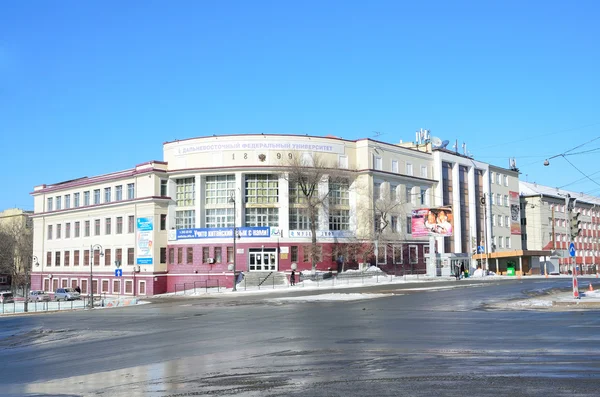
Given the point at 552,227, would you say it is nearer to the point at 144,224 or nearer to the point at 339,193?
the point at 339,193

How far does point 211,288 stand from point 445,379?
51.7m

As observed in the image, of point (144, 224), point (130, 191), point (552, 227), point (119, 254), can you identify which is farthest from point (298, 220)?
point (552, 227)

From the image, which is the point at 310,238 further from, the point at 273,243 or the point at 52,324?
the point at 52,324

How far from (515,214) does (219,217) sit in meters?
50.8

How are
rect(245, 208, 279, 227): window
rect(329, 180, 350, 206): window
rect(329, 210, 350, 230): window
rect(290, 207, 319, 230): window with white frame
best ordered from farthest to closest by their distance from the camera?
rect(329, 180, 350, 206): window, rect(329, 210, 350, 230): window, rect(290, 207, 319, 230): window with white frame, rect(245, 208, 279, 227): window

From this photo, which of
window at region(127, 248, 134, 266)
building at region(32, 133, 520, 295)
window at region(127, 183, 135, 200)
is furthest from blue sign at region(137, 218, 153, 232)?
window at region(127, 183, 135, 200)

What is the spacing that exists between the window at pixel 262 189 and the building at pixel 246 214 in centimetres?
11

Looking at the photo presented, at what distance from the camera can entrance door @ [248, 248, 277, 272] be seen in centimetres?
6141

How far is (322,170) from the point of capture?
206ft

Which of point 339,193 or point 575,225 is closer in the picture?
point 575,225

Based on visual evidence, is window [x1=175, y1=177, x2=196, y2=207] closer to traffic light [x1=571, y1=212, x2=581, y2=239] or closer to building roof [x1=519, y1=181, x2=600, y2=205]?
traffic light [x1=571, y1=212, x2=581, y2=239]

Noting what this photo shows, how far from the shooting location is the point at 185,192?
66.3 meters

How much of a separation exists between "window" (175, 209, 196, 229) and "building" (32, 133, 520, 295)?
4.4 inches

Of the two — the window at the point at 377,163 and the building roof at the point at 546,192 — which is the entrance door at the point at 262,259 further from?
the building roof at the point at 546,192
